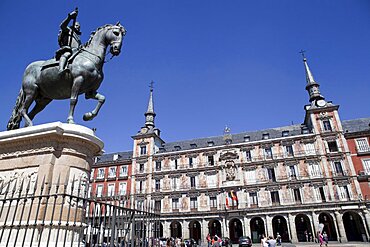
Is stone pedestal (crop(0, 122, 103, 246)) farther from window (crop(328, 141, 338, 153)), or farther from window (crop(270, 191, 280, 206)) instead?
window (crop(328, 141, 338, 153))

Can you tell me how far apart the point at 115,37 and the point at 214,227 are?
32.5 meters

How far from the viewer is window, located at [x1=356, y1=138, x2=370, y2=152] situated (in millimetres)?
30219

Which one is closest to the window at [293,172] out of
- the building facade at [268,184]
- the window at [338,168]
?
the building facade at [268,184]

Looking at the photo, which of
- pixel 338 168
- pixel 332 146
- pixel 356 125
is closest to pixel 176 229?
pixel 338 168

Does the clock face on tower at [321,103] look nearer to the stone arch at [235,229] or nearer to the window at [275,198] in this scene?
the window at [275,198]

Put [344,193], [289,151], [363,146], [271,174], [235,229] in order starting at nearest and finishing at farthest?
[344,193], [363,146], [271,174], [235,229], [289,151]

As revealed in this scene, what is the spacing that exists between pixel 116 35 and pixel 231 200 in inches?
1195

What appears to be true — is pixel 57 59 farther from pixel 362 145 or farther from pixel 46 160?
pixel 362 145

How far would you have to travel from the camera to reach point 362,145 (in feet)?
100

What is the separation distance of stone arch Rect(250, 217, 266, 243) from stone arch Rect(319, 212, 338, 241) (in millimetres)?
6814

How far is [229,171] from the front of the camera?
33406 mm

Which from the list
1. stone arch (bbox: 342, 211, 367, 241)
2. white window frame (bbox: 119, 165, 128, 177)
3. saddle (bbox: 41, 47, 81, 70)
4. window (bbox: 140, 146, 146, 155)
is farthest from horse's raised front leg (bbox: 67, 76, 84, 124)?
white window frame (bbox: 119, 165, 128, 177)

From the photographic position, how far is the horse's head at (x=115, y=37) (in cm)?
509

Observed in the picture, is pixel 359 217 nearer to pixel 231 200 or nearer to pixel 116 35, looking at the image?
pixel 231 200
